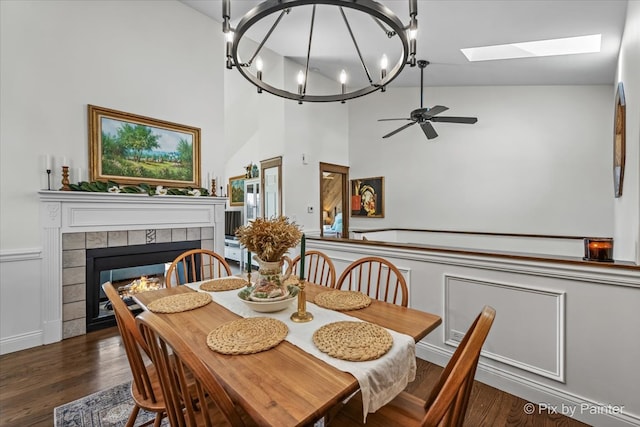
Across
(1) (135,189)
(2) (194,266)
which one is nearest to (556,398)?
(2) (194,266)

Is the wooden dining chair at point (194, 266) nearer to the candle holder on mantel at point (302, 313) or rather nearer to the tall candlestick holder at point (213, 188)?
the tall candlestick holder at point (213, 188)

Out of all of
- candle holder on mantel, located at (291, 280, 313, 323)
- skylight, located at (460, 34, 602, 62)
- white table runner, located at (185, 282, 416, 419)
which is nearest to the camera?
white table runner, located at (185, 282, 416, 419)

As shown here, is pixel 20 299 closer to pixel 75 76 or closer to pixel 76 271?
pixel 76 271

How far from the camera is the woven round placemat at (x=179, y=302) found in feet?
5.00

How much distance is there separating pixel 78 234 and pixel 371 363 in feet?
10.4

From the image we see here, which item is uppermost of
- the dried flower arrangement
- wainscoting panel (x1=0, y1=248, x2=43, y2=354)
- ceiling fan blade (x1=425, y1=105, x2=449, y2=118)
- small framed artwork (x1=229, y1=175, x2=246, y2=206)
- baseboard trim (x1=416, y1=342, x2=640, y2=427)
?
ceiling fan blade (x1=425, y1=105, x2=449, y2=118)

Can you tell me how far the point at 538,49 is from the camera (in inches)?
138

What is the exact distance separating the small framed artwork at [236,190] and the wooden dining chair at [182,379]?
598 centimetres

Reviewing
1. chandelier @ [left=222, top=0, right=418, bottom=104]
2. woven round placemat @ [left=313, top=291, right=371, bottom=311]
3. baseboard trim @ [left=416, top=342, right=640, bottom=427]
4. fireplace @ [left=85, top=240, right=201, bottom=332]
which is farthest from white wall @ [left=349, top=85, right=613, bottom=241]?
woven round placemat @ [left=313, top=291, right=371, bottom=311]

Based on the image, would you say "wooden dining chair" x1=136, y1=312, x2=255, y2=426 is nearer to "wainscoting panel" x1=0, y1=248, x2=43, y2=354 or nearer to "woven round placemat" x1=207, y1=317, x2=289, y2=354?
"woven round placemat" x1=207, y1=317, x2=289, y2=354

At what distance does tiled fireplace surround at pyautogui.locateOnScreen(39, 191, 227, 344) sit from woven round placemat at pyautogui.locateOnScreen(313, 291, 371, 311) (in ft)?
8.21

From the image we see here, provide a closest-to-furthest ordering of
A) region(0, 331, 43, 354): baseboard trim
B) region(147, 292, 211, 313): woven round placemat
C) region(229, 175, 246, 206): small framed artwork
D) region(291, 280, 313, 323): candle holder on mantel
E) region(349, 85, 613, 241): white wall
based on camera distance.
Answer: region(291, 280, 313, 323): candle holder on mantel < region(147, 292, 211, 313): woven round placemat < region(0, 331, 43, 354): baseboard trim < region(349, 85, 613, 241): white wall < region(229, 175, 246, 206): small framed artwork

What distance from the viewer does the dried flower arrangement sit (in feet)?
4.80

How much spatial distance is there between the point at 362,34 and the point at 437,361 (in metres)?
3.59
